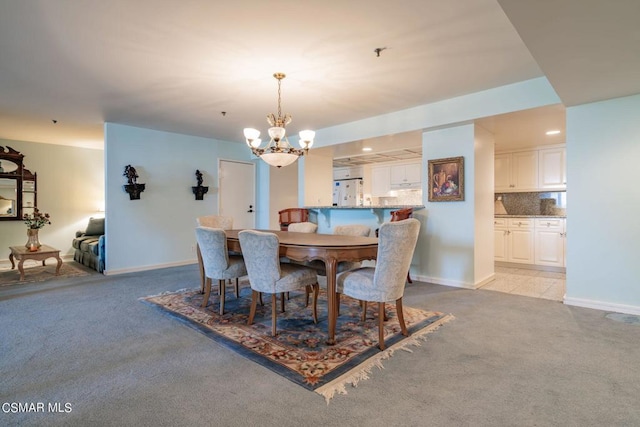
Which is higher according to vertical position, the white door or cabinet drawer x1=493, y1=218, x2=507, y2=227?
the white door

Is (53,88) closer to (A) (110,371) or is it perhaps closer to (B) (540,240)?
(A) (110,371)

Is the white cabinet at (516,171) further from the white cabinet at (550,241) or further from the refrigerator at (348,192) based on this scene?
the refrigerator at (348,192)

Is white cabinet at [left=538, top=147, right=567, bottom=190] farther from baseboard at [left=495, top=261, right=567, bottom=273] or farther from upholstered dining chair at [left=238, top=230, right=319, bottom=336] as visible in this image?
upholstered dining chair at [left=238, top=230, right=319, bottom=336]

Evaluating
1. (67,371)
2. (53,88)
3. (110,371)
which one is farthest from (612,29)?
(53,88)

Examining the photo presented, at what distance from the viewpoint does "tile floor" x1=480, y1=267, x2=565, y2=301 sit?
377cm

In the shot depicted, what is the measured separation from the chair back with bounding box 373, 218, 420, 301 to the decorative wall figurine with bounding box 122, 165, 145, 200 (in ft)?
Result: 14.0

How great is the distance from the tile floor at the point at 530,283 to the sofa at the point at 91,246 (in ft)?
18.2

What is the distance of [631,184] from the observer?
118 inches

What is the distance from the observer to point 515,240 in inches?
212

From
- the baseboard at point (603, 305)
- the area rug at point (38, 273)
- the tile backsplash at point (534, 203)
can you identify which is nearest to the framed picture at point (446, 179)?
the baseboard at point (603, 305)

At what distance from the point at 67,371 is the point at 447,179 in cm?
413

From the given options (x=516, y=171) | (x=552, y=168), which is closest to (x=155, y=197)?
(x=516, y=171)

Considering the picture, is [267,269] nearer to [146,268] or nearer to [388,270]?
[388,270]

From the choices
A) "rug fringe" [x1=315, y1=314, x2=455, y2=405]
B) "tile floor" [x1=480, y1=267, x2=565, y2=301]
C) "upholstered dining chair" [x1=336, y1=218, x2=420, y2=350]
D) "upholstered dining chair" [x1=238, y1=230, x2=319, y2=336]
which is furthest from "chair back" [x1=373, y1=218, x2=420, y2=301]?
"tile floor" [x1=480, y1=267, x2=565, y2=301]
